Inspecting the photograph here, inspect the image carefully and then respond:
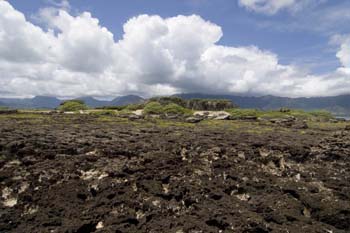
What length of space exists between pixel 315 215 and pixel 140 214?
6.70m

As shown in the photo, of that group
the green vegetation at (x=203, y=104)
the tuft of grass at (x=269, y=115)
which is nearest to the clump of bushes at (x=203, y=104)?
the green vegetation at (x=203, y=104)

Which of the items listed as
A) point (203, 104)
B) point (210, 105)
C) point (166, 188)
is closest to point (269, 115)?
point (210, 105)

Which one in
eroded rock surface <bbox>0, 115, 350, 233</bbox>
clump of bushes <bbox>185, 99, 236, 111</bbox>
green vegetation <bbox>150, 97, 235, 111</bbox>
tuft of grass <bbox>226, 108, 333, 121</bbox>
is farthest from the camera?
green vegetation <bbox>150, 97, 235, 111</bbox>

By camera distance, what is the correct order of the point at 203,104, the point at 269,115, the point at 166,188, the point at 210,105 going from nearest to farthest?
the point at 166,188, the point at 269,115, the point at 210,105, the point at 203,104

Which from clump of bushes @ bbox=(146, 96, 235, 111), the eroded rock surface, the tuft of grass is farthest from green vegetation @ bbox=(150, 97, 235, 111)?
the eroded rock surface

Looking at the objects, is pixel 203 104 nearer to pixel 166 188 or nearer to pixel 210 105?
pixel 210 105

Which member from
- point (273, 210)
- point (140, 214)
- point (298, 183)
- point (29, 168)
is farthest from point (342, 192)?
point (29, 168)

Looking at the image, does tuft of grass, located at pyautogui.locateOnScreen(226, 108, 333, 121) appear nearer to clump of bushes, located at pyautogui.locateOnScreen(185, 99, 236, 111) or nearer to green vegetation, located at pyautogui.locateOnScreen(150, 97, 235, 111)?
clump of bushes, located at pyautogui.locateOnScreen(185, 99, 236, 111)

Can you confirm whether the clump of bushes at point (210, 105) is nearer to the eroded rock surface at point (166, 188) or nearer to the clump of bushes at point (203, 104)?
the clump of bushes at point (203, 104)

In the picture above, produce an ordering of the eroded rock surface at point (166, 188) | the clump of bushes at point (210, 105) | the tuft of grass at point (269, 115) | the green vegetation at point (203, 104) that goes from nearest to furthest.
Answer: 1. the eroded rock surface at point (166, 188)
2. the tuft of grass at point (269, 115)
3. the clump of bushes at point (210, 105)
4. the green vegetation at point (203, 104)

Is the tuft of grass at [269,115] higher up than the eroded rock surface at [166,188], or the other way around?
the eroded rock surface at [166,188]

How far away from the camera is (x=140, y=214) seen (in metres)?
9.84

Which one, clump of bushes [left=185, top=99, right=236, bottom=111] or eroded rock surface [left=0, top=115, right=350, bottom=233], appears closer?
eroded rock surface [left=0, top=115, right=350, bottom=233]

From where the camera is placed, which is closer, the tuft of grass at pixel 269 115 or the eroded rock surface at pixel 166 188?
the eroded rock surface at pixel 166 188
